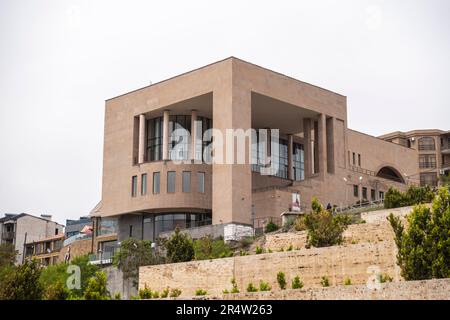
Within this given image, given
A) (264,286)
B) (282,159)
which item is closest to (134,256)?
(282,159)

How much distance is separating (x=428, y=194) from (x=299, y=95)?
67.3ft

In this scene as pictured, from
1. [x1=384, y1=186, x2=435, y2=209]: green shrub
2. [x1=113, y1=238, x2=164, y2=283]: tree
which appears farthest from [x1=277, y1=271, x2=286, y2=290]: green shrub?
[x1=113, y1=238, x2=164, y2=283]: tree

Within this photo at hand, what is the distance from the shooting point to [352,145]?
2771 inches

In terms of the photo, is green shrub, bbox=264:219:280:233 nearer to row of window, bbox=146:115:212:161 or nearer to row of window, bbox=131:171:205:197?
row of window, bbox=131:171:205:197

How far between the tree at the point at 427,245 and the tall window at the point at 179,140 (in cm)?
3214

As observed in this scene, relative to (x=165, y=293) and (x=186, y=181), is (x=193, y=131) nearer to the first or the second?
(x=186, y=181)

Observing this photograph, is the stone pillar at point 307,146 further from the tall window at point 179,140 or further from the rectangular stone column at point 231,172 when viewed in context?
the tall window at point 179,140

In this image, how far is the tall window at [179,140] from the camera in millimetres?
58531

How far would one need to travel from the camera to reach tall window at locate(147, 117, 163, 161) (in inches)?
2371

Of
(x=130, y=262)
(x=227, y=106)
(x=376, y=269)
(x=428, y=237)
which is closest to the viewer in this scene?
(x=428, y=237)

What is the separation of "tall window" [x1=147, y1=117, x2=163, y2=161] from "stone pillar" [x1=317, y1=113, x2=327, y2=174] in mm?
12751
